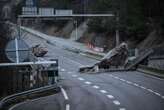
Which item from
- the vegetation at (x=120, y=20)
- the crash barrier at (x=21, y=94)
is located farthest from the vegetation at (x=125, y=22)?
the crash barrier at (x=21, y=94)

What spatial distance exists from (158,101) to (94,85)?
478 inches

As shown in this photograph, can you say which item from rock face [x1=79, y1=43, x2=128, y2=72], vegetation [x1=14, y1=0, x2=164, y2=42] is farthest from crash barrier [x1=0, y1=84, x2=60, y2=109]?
vegetation [x1=14, y1=0, x2=164, y2=42]

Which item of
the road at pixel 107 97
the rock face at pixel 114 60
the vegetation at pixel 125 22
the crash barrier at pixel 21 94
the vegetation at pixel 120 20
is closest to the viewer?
the road at pixel 107 97

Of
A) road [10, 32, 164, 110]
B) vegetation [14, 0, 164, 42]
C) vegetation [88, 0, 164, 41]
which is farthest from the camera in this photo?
vegetation [88, 0, 164, 41]

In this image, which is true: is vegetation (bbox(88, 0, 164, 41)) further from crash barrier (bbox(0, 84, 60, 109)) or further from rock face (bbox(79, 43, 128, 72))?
crash barrier (bbox(0, 84, 60, 109))

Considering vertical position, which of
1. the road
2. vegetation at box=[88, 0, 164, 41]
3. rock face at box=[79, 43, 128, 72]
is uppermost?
vegetation at box=[88, 0, 164, 41]

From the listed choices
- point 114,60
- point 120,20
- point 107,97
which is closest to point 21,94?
point 107,97

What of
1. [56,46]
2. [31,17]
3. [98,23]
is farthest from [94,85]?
[56,46]

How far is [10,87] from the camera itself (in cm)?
3300

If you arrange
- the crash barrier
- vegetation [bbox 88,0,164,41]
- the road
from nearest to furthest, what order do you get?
1. the road
2. the crash barrier
3. vegetation [bbox 88,0,164,41]

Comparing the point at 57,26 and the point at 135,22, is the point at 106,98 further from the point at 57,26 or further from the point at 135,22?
the point at 57,26

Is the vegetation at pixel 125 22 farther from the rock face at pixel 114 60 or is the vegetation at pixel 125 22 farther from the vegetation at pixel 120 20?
the rock face at pixel 114 60

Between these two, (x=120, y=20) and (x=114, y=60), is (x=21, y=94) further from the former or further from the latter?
(x=120, y=20)

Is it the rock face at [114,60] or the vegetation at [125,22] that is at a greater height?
the vegetation at [125,22]
